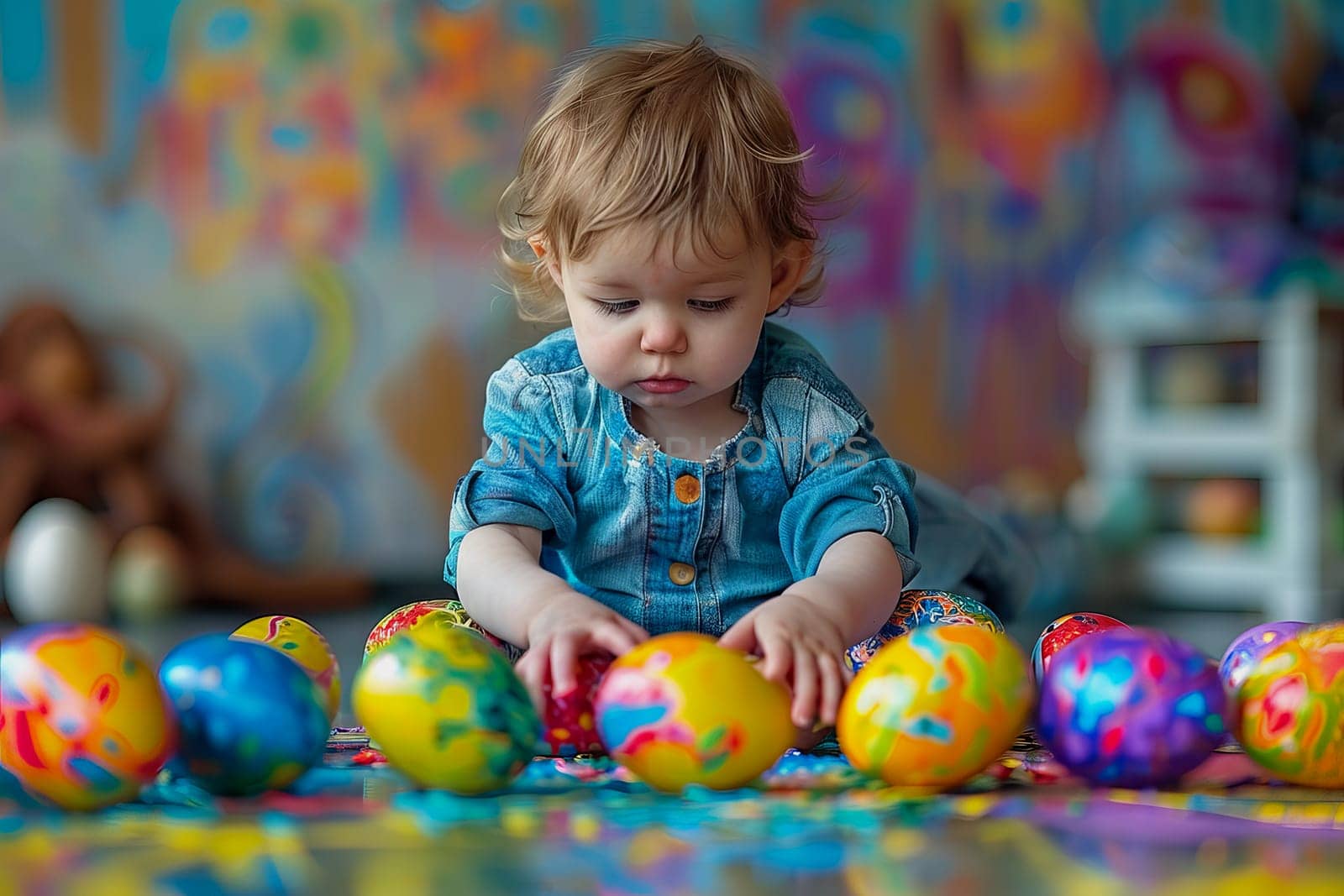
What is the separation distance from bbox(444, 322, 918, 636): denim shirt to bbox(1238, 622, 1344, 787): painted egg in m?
0.30

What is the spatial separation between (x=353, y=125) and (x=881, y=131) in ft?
3.91

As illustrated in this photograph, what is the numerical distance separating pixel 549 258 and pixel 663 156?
133mm

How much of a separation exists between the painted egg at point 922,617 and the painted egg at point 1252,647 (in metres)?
0.17

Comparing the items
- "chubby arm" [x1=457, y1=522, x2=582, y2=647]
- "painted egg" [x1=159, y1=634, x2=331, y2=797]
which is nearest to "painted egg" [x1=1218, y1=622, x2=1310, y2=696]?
"chubby arm" [x1=457, y1=522, x2=582, y2=647]

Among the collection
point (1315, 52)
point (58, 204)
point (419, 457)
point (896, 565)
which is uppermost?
point (1315, 52)

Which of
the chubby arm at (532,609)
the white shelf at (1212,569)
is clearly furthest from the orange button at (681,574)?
the white shelf at (1212,569)

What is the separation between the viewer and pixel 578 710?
973 millimetres

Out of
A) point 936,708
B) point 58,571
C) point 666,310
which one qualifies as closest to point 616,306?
point 666,310

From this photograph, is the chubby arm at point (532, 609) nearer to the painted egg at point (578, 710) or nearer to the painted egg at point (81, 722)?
the painted egg at point (578, 710)

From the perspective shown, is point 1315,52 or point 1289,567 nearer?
point 1289,567

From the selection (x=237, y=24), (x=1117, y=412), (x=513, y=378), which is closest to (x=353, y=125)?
(x=237, y=24)

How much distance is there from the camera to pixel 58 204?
9.96 feet

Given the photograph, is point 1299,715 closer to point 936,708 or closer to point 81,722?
point 936,708

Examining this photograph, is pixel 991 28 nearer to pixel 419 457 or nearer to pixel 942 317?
pixel 942 317
